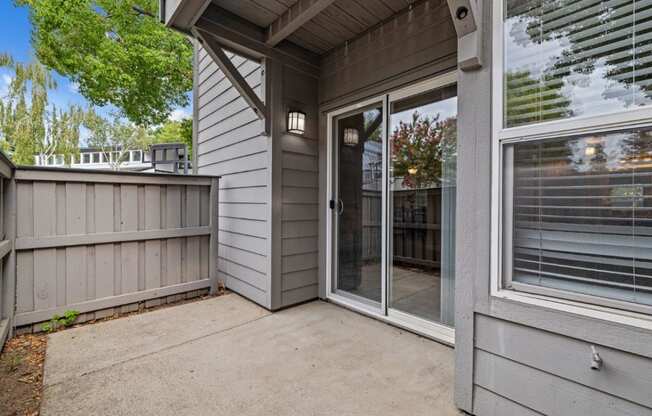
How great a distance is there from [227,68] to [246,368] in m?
2.45

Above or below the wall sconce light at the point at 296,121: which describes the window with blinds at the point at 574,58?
below

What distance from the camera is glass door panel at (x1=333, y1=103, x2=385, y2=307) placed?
2848 millimetres

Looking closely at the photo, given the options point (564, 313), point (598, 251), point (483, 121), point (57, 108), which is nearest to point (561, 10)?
point (483, 121)

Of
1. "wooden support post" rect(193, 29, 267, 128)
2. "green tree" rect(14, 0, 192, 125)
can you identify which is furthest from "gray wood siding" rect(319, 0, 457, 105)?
"green tree" rect(14, 0, 192, 125)

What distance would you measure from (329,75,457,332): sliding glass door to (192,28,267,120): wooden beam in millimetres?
776

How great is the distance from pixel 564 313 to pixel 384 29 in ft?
8.19

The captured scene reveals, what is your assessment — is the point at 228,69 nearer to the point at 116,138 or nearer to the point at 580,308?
the point at 580,308

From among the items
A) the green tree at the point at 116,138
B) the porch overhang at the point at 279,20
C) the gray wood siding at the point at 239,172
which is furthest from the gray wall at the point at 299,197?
the green tree at the point at 116,138

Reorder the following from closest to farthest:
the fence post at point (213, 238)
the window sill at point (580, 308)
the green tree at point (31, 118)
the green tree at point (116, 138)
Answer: the window sill at point (580, 308) → the fence post at point (213, 238) → the green tree at point (31, 118) → the green tree at point (116, 138)

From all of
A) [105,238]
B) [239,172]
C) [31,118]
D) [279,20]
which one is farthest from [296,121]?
[31,118]

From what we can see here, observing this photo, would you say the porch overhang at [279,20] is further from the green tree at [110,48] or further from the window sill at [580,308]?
the green tree at [110,48]

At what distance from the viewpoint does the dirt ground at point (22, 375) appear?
63.7 inches

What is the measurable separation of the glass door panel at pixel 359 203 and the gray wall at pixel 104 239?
159 cm

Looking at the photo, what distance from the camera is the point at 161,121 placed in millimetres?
9711
